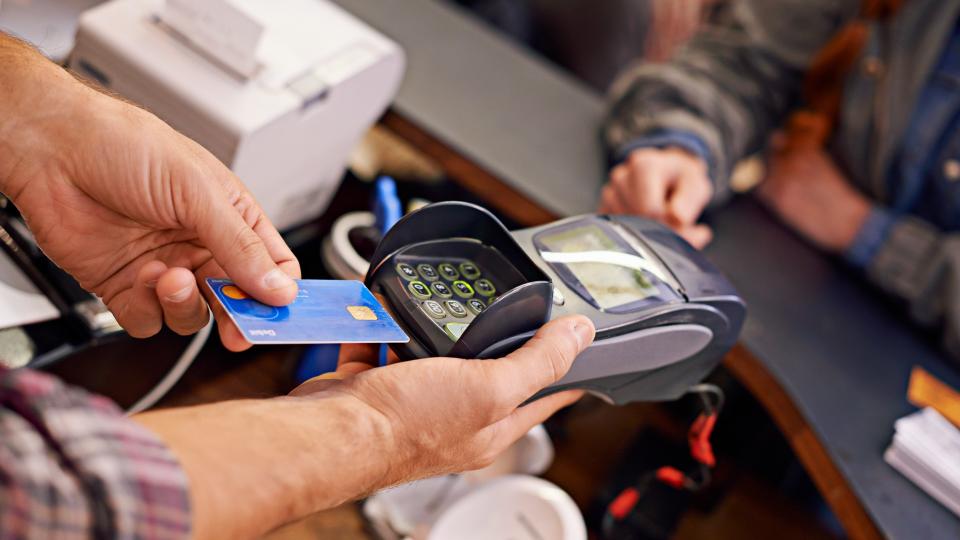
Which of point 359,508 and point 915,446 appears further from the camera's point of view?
point 359,508

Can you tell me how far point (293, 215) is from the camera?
122 centimetres

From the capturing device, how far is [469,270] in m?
0.79

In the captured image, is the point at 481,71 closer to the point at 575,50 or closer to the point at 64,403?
the point at 575,50

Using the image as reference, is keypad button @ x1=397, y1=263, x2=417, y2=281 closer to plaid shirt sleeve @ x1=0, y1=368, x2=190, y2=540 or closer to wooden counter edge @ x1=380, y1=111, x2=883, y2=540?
plaid shirt sleeve @ x1=0, y1=368, x2=190, y2=540

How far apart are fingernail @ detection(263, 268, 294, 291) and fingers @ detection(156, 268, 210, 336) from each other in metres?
0.09

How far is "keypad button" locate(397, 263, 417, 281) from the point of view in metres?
0.74

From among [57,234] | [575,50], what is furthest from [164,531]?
[575,50]

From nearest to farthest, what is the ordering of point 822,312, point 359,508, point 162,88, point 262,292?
point 262,292
point 162,88
point 359,508
point 822,312

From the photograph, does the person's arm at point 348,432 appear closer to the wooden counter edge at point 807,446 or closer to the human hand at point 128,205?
the human hand at point 128,205

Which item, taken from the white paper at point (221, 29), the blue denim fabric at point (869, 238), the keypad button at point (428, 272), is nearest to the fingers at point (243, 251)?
the keypad button at point (428, 272)

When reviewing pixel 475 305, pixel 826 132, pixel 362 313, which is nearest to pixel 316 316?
pixel 362 313

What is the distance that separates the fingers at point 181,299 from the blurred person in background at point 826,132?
0.64 metres

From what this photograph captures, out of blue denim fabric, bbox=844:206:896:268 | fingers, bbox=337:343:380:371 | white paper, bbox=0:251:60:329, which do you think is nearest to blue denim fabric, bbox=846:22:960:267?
blue denim fabric, bbox=844:206:896:268

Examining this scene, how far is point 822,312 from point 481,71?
65cm
